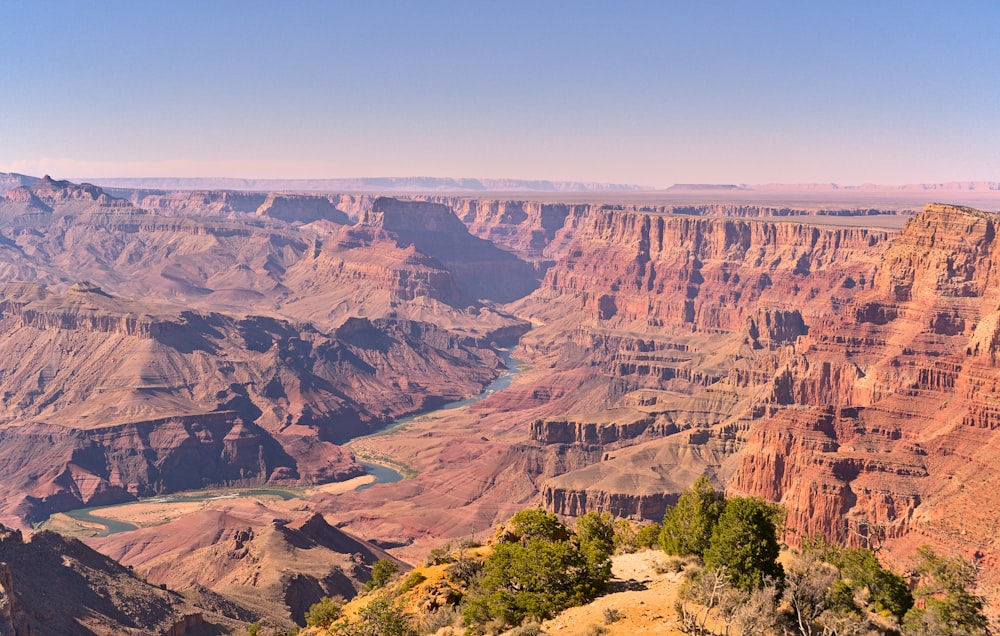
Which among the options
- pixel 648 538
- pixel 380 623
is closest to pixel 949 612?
pixel 648 538

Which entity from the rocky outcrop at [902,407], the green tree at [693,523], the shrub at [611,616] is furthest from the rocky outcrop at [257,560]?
the shrub at [611,616]

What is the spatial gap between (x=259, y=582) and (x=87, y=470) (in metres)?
96.6

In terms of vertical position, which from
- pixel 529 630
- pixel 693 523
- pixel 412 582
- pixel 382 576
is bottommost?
pixel 382 576

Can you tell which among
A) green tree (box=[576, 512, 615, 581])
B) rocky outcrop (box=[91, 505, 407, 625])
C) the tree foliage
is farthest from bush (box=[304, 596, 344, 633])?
rocky outcrop (box=[91, 505, 407, 625])

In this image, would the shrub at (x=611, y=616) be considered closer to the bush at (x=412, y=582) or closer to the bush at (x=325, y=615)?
the bush at (x=412, y=582)

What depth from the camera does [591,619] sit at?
43.9 metres

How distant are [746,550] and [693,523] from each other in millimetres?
7025

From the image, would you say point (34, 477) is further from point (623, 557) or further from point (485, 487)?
point (623, 557)

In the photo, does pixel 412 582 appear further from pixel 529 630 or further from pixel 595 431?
pixel 595 431

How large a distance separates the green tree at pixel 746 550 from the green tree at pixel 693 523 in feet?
10.1

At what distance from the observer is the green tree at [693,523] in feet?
169

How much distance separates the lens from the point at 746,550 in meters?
45.7

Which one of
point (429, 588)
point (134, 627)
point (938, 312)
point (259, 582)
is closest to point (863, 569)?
point (429, 588)

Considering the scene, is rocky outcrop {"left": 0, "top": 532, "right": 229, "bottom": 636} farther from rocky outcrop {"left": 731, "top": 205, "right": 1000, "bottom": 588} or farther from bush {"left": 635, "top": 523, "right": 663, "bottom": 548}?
rocky outcrop {"left": 731, "top": 205, "right": 1000, "bottom": 588}
